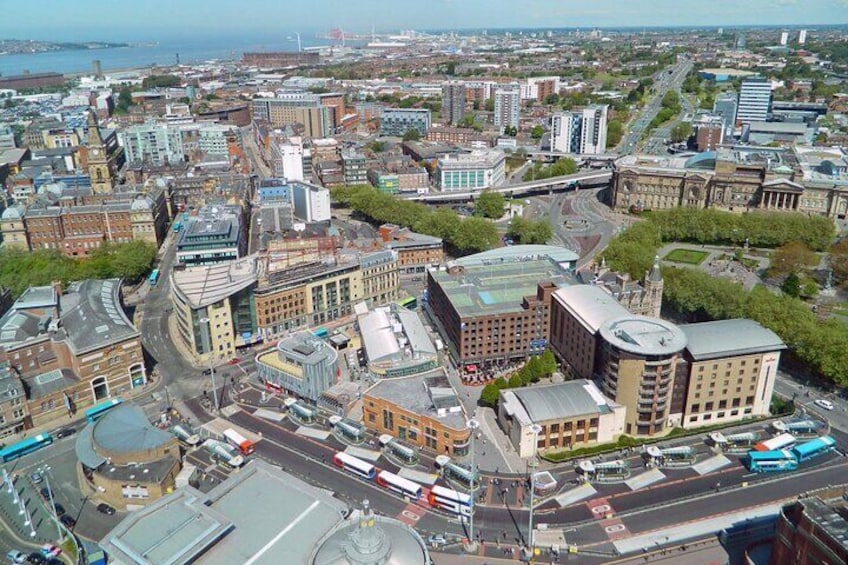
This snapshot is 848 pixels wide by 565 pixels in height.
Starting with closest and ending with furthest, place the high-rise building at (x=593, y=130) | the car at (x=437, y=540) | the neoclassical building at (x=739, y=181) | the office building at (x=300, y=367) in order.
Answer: the car at (x=437, y=540), the office building at (x=300, y=367), the neoclassical building at (x=739, y=181), the high-rise building at (x=593, y=130)

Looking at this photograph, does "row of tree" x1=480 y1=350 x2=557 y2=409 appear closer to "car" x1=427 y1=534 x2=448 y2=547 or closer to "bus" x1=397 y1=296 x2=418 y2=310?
"car" x1=427 y1=534 x2=448 y2=547

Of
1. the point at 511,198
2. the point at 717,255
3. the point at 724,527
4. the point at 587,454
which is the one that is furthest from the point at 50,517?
the point at 511,198

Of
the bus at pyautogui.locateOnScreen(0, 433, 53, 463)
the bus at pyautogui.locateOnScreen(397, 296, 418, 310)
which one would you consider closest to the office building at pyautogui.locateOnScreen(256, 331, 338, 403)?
the bus at pyautogui.locateOnScreen(0, 433, 53, 463)

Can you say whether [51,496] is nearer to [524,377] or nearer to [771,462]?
[524,377]

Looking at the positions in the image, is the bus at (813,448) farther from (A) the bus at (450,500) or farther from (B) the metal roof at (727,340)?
(A) the bus at (450,500)

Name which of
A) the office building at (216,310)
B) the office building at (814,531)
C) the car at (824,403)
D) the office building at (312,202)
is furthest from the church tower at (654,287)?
the office building at (312,202)

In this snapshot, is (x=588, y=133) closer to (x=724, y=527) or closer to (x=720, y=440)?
(x=720, y=440)
